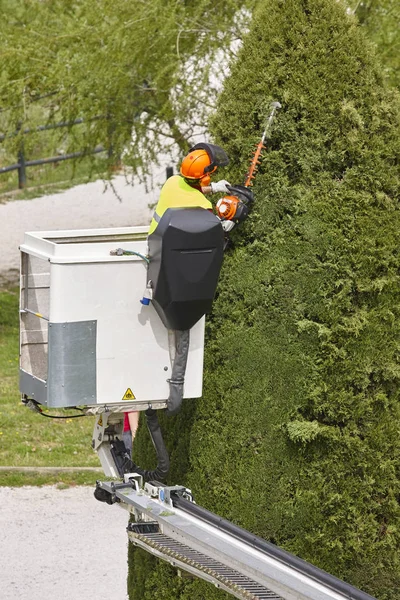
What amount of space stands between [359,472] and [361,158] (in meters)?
1.23

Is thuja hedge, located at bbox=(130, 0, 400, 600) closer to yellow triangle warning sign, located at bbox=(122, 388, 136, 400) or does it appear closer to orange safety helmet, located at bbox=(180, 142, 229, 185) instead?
orange safety helmet, located at bbox=(180, 142, 229, 185)


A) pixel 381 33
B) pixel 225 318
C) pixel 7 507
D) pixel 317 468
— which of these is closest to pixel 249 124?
pixel 225 318

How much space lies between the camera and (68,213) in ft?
65.9

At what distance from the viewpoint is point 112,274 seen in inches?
179

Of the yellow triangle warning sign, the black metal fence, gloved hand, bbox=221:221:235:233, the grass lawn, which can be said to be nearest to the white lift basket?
the yellow triangle warning sign

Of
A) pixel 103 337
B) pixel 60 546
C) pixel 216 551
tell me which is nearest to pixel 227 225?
pixel 103 337

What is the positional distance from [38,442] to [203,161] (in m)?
5.76

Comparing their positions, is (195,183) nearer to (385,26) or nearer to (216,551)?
(216,551)

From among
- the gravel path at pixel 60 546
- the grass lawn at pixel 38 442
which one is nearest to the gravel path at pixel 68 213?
the grass lawn at pixel 38 442

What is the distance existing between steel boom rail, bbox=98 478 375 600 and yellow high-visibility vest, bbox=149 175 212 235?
3.55 feet

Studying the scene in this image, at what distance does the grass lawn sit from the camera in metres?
8.98

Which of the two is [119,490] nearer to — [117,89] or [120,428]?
[120,428]

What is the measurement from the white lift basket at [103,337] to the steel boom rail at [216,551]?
39cm

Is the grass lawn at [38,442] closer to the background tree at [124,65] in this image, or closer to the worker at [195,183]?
the background tree at [124,65]
